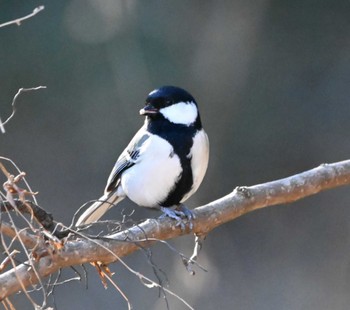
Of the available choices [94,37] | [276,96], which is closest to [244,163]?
[276,96]

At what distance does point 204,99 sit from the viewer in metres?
5.03

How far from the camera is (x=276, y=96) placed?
5.04 metres

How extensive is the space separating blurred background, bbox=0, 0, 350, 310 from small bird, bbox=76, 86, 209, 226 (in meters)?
1.86

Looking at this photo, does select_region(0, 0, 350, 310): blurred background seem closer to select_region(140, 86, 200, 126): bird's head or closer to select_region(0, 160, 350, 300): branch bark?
select_region(140, 86, 200, 126): bird's head

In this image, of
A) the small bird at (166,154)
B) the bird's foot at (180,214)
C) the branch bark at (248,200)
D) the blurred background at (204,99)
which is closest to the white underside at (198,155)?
the small bird at (166,154)

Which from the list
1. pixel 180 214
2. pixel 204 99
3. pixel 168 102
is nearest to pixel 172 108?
pixel 168 102

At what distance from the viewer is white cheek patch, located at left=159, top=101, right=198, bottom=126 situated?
115 inches

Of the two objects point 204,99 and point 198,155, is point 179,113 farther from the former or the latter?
point 204,99

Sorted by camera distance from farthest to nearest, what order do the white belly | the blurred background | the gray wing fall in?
the blurred background
the gray wing
the white belly

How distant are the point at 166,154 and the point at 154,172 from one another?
76mm

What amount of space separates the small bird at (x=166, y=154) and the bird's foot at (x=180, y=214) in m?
0.02

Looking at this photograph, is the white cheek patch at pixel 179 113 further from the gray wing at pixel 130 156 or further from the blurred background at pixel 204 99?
the blurred background at pixel 204 99

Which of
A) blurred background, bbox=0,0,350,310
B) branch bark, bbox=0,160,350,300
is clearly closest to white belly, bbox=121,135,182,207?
branch bark, bbox=0,160,350,300

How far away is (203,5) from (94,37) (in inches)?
27.1
